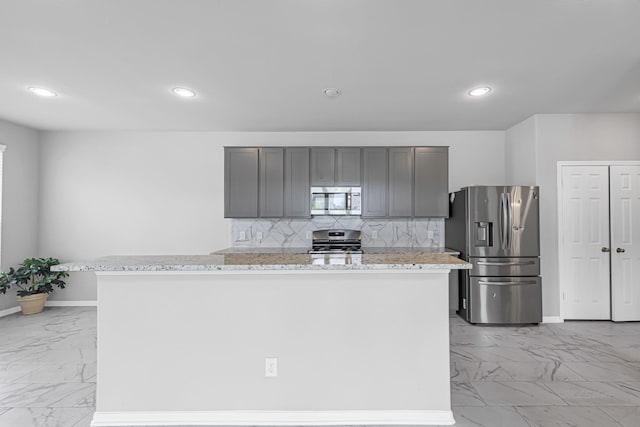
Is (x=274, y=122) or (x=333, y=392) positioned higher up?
(x=274, y=122)

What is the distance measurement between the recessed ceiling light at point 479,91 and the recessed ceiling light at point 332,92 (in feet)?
4.39

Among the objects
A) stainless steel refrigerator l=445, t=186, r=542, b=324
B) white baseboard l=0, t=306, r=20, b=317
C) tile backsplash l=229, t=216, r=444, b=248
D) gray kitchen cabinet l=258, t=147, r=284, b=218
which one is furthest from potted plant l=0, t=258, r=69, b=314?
stainless steel refrigerator l=445, t=186, r=542, b=324

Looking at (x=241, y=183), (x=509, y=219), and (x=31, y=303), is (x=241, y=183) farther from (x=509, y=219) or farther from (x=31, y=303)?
(x=509, y=219)

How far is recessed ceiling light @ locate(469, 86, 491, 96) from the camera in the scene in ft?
10.6

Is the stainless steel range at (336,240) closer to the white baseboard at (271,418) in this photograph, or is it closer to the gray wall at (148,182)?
the gray wall at (148,182)

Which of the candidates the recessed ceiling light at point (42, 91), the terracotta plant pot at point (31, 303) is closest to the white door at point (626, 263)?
the recessed ceiling light at point (42, 91)

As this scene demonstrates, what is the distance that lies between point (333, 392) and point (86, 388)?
1.96 m

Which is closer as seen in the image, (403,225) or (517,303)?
(517,303)

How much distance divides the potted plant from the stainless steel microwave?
359 cm

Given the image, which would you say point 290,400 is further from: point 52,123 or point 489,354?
Answer: point 52,123

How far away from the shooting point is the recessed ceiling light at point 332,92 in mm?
3242

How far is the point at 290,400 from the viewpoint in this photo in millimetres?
2049

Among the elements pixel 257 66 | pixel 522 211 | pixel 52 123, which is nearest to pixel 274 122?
pixel 257 66

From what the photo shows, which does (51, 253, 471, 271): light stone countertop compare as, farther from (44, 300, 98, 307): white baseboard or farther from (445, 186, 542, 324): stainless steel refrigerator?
(44, 300, 98, 307): white baseboard
